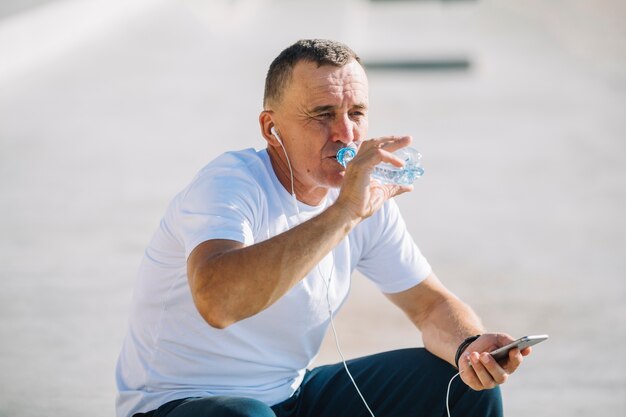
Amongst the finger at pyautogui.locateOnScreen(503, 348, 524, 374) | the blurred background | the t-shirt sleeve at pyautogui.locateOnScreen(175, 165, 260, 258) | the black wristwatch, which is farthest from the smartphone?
the blurred background

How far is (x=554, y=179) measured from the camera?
8.44m

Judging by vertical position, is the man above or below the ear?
below

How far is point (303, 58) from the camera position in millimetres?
3189

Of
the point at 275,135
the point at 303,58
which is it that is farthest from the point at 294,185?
the point at 303,58

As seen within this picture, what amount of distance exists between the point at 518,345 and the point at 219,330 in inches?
34.7

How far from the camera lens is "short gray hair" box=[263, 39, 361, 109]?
10.4 ft

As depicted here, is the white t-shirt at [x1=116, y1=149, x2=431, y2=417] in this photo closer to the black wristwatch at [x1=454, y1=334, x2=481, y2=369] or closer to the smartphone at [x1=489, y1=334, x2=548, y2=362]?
the black wristwatch at [x1=454, y1=334, x2=481, y2=369]

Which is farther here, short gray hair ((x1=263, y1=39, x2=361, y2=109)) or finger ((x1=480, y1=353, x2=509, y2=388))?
short gray hair ((x1=263, y1=39, x2=361, y2=109))

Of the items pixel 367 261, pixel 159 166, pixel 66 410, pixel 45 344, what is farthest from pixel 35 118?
pixel 367 261

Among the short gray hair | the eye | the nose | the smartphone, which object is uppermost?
the short gray hair

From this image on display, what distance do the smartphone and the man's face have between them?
696mm

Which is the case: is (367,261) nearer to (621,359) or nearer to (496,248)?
(621,359)

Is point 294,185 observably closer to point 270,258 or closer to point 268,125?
point 268,125

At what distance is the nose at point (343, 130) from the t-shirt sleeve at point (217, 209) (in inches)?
12.3
